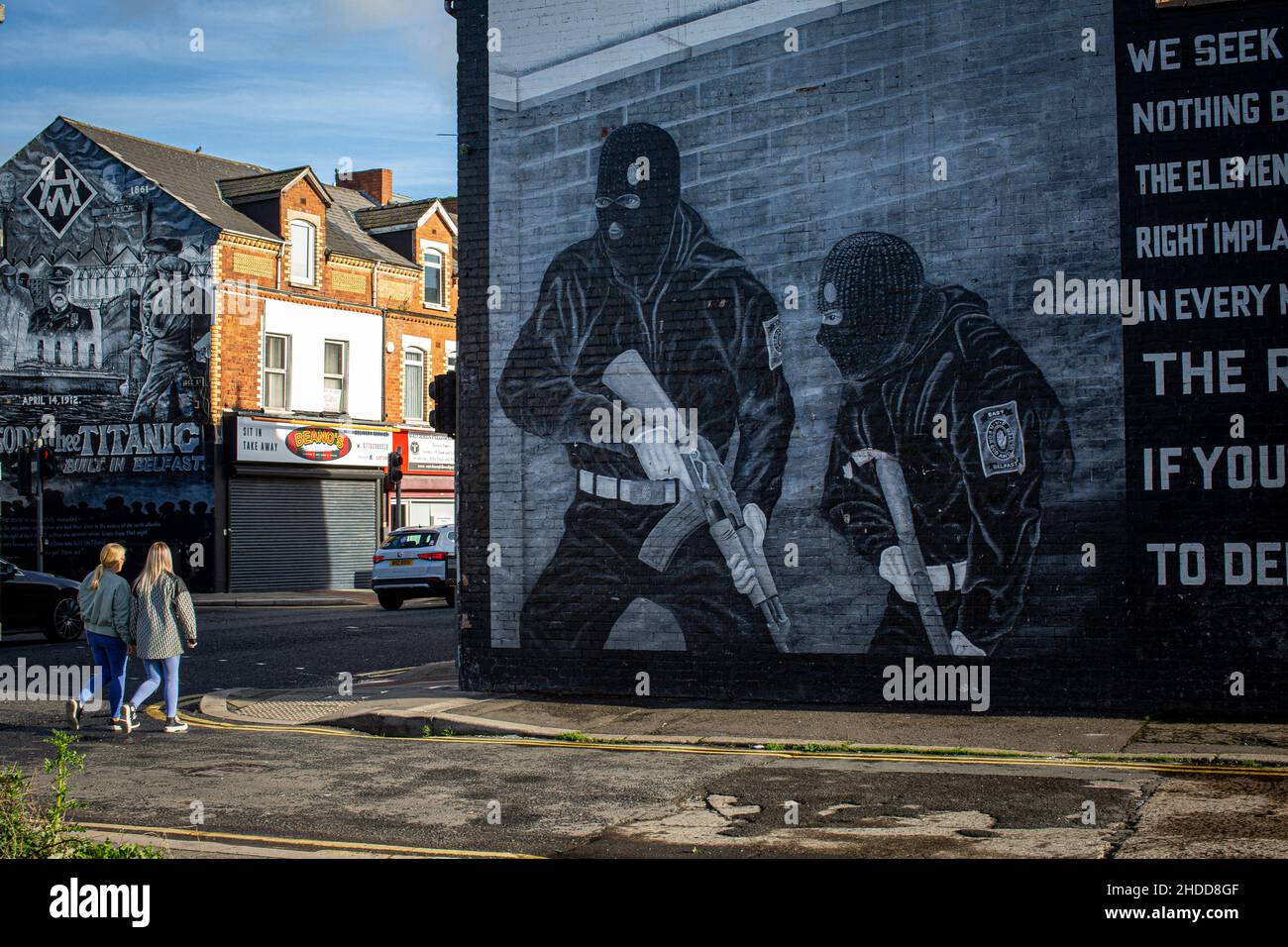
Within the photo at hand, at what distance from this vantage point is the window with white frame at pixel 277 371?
112ft

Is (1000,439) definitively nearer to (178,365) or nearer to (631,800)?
(631,800)

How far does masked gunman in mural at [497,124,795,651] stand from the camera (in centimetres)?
1314

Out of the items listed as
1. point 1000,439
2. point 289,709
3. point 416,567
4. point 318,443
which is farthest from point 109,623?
point 318,443

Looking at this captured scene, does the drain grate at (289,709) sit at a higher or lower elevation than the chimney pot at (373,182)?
lower

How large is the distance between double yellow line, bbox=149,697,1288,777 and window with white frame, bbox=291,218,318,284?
81.0ft

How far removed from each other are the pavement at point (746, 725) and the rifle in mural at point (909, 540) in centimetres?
85

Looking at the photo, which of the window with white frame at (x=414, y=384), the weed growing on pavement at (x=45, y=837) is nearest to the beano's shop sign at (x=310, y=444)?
the window with white frame at (x=414, y=384)

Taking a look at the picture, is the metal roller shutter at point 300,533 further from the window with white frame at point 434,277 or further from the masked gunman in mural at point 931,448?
the masked gunman in mural at point 931,448

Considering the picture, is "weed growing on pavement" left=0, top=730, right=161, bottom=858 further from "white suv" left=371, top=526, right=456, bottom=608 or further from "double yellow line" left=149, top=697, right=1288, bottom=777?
"white suv" left=371, top=526, right=456, bottom=608

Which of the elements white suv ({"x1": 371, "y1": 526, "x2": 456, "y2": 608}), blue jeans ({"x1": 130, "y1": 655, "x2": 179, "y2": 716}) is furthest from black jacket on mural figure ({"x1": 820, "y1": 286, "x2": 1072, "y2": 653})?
white suv ({"x1": 371, "y1": 526, "x2": 456, "y2": 608})

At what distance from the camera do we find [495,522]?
1398cm

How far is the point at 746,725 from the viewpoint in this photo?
11695 millimetres

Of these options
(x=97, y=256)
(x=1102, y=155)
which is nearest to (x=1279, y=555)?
(x=1102, y=155)
